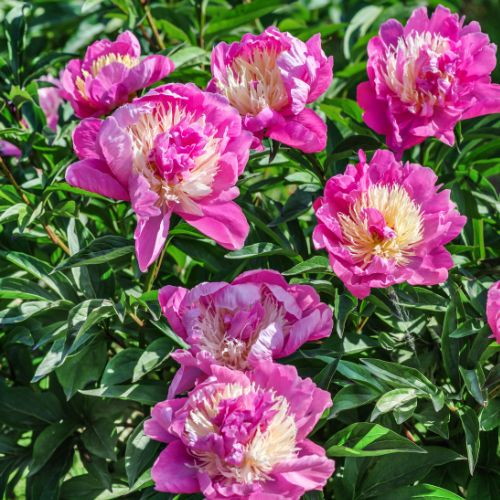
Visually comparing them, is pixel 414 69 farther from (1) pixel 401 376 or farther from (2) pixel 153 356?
(2) pixel 153 356

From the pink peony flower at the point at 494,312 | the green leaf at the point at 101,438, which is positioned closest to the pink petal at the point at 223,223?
the pink peony flower at the point at 494,312

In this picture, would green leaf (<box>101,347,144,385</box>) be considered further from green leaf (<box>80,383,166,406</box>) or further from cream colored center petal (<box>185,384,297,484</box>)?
cream colored center petal (<box>185,384,297,484</box>)

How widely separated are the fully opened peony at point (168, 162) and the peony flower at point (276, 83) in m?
0.07

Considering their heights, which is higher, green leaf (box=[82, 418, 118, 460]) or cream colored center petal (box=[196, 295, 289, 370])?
cream colored center petal (box=[196, 295, 289, 370])

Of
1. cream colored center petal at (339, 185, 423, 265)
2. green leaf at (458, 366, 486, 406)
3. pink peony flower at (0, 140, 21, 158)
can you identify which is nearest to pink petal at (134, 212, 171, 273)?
cream colored center petal at (339, 185, 423, 265)

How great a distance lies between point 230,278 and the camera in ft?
4.19

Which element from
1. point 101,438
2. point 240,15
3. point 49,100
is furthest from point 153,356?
point 49,100

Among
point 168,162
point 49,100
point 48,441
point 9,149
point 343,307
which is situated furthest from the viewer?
point 49,100

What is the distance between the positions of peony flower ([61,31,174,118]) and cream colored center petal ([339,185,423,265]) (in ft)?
1.21

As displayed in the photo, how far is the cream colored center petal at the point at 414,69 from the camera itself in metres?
1.14

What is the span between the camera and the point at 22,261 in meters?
1.25

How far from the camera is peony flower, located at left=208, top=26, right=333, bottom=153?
1.08 meters

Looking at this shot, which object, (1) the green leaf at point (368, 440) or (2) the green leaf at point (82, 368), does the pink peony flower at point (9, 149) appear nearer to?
(2) the green leaf at point (82, 368)

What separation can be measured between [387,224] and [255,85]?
0.26 meters
